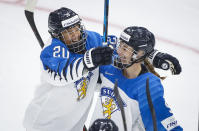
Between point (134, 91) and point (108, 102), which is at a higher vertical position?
point (134, 91)

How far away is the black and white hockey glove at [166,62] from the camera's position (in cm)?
193

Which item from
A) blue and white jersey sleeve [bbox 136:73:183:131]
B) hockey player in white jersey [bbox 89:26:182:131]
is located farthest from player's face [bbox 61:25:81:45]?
blue and white jersey sleeve [bbox 136:73:183:131]

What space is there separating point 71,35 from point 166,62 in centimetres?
68

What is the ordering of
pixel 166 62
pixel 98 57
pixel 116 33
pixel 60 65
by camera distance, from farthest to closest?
pixel 116 33, pixel 166 62, pixel 60 65, pixel 98 57

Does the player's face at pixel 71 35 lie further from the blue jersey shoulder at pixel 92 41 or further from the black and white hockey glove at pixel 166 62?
the black and white hockey glove at pixel 166 62

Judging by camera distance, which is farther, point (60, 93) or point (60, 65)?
point (60, 93)

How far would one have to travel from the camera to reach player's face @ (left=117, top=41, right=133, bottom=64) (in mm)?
1703

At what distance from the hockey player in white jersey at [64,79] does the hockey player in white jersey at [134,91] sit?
0.16m

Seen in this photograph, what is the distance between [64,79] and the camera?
68.5 inches

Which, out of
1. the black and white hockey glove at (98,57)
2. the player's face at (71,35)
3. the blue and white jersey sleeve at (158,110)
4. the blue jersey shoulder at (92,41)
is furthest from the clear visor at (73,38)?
the blue and white jersey sleeve at (158,110)

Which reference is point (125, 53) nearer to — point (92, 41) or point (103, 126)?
point (92, 41)

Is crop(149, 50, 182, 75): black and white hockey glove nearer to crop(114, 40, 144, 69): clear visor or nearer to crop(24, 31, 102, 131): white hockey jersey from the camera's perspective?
crop(114, 40, 144, 69): clear visor

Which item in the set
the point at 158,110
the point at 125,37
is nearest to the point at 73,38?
the point at 125,37

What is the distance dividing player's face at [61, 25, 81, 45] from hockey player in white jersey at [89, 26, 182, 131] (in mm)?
304
